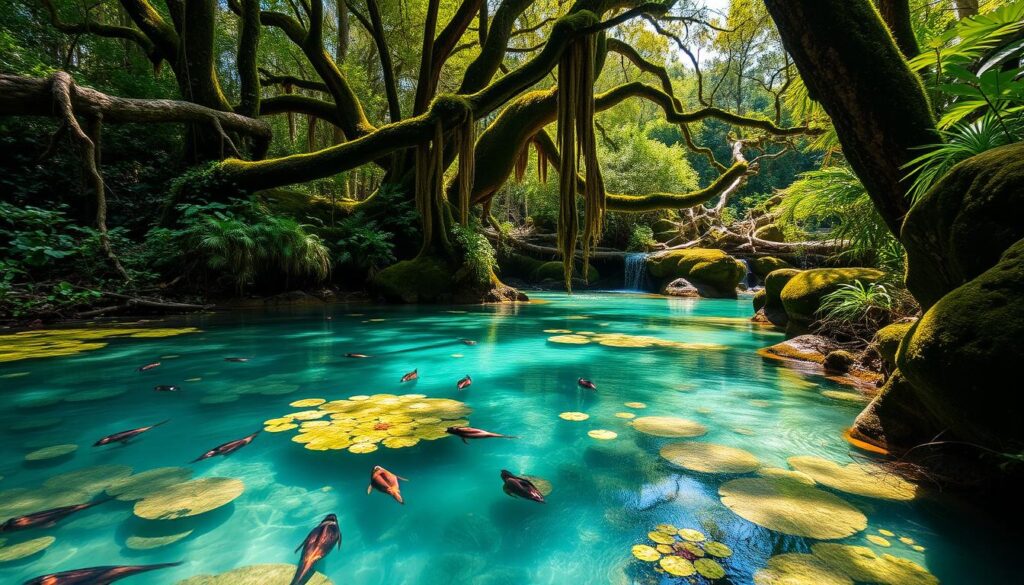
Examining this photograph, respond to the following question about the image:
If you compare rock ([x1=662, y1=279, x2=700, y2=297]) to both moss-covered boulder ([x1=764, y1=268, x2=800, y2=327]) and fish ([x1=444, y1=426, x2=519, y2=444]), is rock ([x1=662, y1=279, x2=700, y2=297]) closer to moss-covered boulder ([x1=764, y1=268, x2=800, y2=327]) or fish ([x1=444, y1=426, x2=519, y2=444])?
moss-covered boulder ([x1=764, y1=268, x2=800, y2=327])

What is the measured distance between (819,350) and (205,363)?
5.86 meters

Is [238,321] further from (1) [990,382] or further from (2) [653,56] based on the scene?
(2) [653,56]

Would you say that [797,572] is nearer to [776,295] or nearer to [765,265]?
[776,295]

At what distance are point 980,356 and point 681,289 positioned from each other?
13863 mm

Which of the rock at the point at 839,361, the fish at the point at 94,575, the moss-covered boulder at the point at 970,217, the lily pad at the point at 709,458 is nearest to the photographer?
the fish at the point at 94,575

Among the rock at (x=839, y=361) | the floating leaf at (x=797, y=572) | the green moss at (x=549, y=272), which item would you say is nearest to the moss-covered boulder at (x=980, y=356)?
the floating leaf at (x=797, y=572)

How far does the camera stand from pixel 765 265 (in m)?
15.8

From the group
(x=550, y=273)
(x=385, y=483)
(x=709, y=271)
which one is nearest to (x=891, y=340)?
(x=385, y=483)

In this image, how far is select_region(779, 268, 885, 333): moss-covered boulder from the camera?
14.7ft

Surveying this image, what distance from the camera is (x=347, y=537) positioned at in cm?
126

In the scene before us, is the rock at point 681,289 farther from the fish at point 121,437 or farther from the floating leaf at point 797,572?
the fish at point 121,437

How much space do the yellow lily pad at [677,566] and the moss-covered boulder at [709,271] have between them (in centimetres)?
1424

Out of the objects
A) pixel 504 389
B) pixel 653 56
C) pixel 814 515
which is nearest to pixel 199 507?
→ pixel 504 389

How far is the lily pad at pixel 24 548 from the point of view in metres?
1.11
